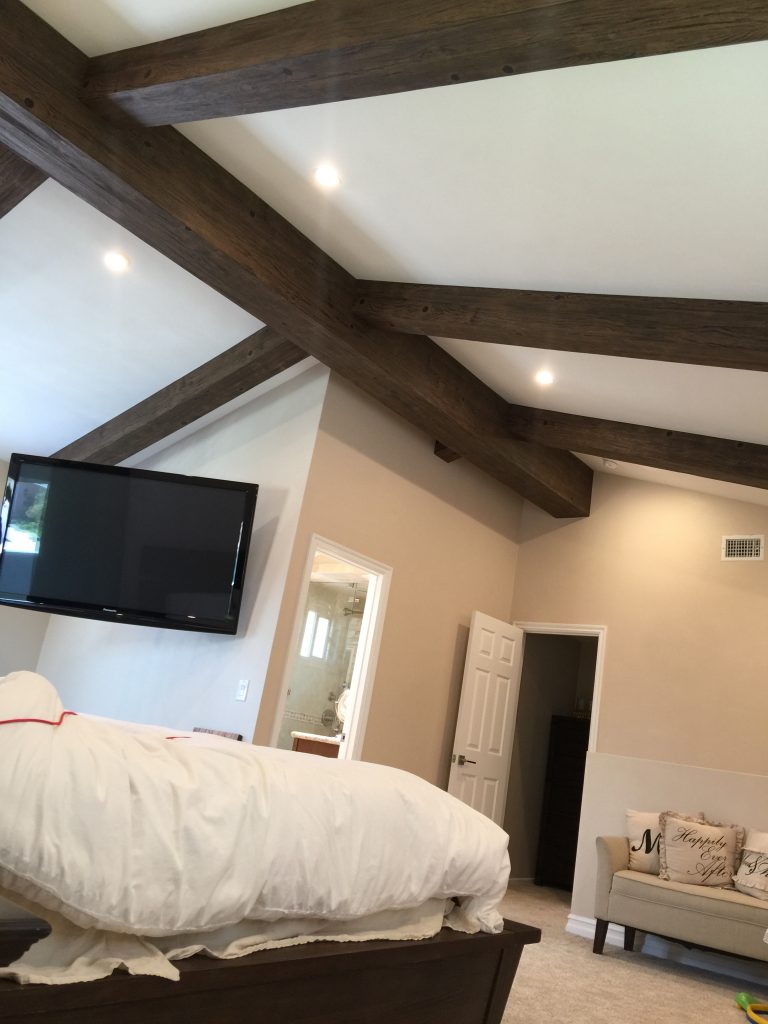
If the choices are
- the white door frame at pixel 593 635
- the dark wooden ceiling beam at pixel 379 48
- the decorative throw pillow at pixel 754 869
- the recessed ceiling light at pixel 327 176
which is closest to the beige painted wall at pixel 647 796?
the decorative throw pillow at pixel 754 869

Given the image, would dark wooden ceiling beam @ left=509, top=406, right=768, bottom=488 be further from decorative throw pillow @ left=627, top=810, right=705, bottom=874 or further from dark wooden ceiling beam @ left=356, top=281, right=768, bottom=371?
decorative throw pillow @ left=627, top=810, right=705, bottom=874

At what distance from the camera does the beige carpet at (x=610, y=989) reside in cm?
311

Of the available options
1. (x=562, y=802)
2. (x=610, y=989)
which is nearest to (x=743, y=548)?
(x=562, y=802)

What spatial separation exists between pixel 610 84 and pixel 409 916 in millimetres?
2505

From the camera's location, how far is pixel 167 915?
1.40 meters

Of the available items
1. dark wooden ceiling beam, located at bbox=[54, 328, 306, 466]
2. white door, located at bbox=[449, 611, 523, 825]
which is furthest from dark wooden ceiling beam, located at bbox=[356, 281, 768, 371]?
white door, located at bbox=[449, 611, 523, 825]

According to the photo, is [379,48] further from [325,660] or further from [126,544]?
[325,660]

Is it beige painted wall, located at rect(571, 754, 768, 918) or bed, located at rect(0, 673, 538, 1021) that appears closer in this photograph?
bed, located at rect(0, 673, 538, 1021)

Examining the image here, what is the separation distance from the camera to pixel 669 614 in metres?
6.28

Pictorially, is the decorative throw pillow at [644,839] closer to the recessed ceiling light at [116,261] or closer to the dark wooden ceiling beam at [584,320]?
the dark wooden ceiling beam at [584,320]

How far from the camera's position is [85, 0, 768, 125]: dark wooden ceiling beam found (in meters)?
2.27

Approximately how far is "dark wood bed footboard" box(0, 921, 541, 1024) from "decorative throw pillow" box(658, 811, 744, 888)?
2424mm

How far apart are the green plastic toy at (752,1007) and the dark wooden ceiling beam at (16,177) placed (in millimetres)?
4724

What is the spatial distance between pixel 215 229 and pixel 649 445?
314 centimetres
